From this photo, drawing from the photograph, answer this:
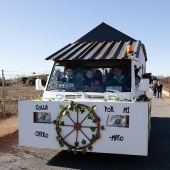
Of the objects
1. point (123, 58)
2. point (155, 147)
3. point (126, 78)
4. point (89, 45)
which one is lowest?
point (155, 147)

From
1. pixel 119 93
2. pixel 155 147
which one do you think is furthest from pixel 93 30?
pixel 155 147

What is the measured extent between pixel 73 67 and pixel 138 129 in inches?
85.2

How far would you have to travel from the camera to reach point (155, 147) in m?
6.80

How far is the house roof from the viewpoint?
19.7ft

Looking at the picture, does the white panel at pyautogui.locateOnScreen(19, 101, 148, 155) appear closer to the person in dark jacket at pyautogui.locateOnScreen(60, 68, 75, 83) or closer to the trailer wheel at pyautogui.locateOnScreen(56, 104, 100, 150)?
the trailer wheel at pyautogui.locateOnScreen(56, 104, 100, 150)

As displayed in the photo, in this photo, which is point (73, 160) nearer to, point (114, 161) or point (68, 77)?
point (114, 161)

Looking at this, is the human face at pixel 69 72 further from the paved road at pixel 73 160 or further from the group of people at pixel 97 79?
the paved road at pixel 73 160

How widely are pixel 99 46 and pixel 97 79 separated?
119 cm

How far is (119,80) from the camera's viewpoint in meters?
5.71

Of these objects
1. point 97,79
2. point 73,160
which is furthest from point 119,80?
point 73,160

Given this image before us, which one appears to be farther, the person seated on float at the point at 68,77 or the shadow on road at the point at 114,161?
the person seated on float at the point at 68,77

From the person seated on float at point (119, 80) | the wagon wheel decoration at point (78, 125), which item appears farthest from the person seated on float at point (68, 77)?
the wagon wheel decoration at point (78, 125)

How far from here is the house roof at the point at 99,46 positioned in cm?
600

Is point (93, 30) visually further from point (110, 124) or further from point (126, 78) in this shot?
point (110, 124)
